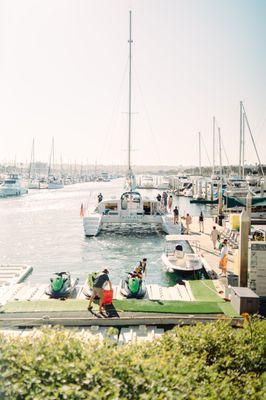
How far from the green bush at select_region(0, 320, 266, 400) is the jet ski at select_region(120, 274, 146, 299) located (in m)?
7.93

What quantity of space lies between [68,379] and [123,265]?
18011 mm

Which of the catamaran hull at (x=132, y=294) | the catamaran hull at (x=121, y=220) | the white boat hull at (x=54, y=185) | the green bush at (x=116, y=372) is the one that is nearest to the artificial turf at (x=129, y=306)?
the catamaran hull at (x=132, y=294)

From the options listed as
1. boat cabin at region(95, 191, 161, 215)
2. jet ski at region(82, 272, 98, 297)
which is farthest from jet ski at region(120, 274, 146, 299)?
boat cabin at region(95, 191, 161, 215)

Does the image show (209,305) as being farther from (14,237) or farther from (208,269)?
(14,237)

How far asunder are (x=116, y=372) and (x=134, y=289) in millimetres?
9471

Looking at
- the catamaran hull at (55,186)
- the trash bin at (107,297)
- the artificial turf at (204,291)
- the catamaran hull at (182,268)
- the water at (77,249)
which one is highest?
the catamaran hull at (55,186)

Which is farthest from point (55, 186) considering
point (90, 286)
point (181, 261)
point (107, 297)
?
point (107, 297)

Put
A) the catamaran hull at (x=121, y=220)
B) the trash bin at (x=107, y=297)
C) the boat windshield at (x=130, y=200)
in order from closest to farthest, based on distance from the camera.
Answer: the trash bin at (x=107, y=297) → the catamaran hull at (x=121, y=220) → the boat windshield at (x=130, y=200)

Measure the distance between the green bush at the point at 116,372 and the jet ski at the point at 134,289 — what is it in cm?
793

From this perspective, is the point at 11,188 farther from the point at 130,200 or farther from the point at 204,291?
the point at 204,291

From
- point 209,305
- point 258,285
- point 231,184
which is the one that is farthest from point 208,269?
point 231,184

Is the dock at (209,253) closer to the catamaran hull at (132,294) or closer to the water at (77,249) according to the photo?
the water at (77,249)

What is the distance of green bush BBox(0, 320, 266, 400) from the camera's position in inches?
177

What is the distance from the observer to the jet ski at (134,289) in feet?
47.0
